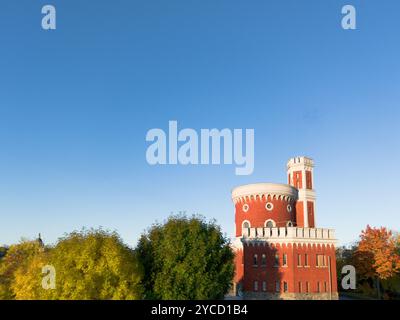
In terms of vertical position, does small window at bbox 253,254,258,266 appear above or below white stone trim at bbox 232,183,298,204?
below

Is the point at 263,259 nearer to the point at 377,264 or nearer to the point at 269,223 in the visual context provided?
the point at 269,223

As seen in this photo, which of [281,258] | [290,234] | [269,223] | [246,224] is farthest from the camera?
[246,224]

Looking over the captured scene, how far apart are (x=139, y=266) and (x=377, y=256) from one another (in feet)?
123

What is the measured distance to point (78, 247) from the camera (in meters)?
34.0

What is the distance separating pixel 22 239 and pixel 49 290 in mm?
22929

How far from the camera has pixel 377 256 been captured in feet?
192

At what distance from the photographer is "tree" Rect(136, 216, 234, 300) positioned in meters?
35.9

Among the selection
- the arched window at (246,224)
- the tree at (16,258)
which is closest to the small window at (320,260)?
the arched window at (246,224)

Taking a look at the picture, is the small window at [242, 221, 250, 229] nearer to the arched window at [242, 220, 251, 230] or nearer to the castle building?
the arched window at [242, 220, 251, 230]

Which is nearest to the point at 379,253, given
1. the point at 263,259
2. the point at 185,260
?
the point at 263,259

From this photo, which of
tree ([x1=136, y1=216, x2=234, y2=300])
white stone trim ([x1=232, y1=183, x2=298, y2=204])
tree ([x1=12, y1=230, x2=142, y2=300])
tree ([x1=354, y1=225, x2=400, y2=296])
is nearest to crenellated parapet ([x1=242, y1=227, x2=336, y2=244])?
white stone trim ([x1=232, y1=183, x2=298, y2=204])

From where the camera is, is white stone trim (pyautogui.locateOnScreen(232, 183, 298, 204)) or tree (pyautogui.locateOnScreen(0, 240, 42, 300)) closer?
tree (pyautogui.locateOnScreen(0, 240, 42, 300))

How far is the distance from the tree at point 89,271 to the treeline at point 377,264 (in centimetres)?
3709
